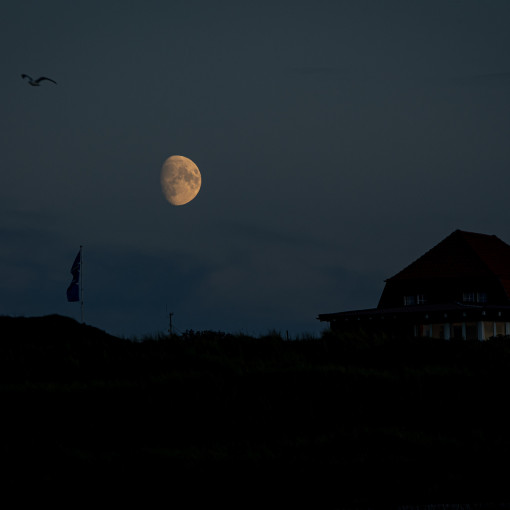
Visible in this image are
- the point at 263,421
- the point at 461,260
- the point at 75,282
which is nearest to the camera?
the point at 263,421

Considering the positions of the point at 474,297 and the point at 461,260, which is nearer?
the point at 474,297

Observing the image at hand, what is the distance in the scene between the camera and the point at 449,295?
6022cm

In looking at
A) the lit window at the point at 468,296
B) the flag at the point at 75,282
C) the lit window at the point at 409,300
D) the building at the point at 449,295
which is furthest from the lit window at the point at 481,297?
the flag at the point at 75,282

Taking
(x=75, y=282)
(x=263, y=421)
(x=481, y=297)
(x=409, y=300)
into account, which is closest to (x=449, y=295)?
(x=481, y=297)

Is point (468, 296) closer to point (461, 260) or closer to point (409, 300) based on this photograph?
point (461, 260)

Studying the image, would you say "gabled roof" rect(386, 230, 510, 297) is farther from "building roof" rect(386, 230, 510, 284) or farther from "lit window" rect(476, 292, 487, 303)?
"lit window" rect(476, 292, 487, 303)

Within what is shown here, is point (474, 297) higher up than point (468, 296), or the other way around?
point (468, 296)

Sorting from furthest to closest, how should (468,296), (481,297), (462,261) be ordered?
(462,261), (468,296), (481,297)

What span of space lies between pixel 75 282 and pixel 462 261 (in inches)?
1334

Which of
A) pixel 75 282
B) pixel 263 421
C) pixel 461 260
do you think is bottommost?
pixel 263 421

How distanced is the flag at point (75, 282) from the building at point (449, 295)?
1978cm

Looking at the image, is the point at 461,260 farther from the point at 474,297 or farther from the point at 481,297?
the point at 481,297

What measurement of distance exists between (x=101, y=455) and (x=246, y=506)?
398cm

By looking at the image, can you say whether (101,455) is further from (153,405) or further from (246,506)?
(246,506)
